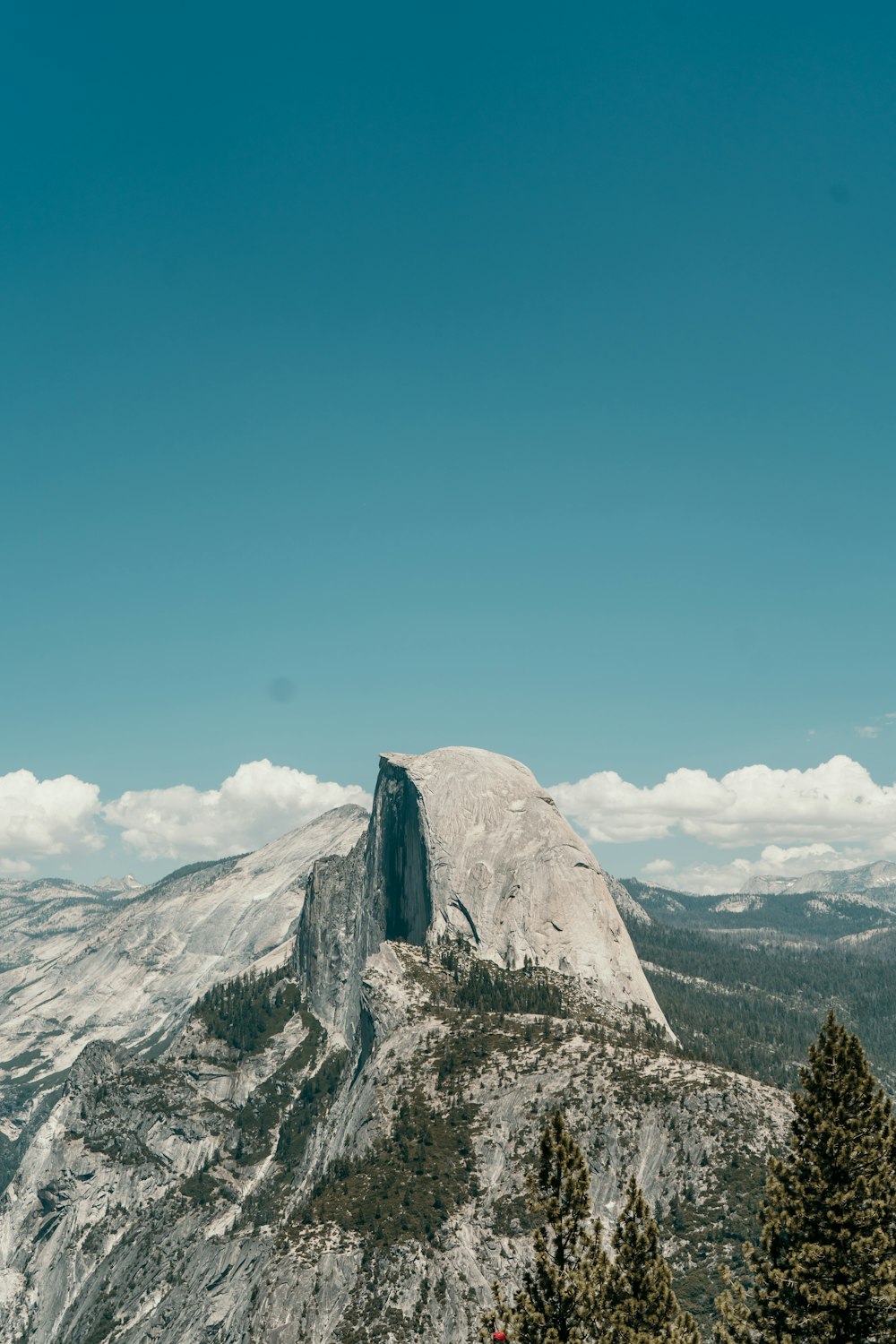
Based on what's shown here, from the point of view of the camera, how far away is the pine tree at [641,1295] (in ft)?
141

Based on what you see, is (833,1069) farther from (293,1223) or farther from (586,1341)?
(293,1223)

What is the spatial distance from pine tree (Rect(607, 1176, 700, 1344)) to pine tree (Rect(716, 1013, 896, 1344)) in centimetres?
441

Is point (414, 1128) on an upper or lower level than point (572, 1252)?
lower

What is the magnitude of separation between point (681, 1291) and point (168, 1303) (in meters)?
125

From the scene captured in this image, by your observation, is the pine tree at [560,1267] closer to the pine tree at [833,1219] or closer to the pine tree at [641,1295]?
the pine tree at [641,1295]

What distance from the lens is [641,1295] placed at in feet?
145

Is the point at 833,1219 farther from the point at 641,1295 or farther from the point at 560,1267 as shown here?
the point at 560,1267

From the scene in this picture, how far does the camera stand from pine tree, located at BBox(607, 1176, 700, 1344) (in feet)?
141

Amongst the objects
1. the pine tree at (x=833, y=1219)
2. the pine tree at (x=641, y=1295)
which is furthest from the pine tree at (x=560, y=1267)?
the pine tree at (x=833, y=1219)

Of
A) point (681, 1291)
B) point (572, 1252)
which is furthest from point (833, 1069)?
point (681, 1291)

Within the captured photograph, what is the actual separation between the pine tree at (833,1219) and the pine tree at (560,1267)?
6427 millimetres

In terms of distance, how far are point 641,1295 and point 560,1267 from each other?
4.76 metres

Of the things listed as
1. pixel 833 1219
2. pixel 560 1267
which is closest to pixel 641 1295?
pixel 560 1267

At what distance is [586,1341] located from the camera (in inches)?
1810
